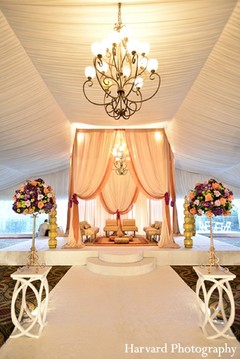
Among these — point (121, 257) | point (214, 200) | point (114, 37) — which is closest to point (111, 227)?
point (121, 257)

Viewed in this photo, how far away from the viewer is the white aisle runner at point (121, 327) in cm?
198

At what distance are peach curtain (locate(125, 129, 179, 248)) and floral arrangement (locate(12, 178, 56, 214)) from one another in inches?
138

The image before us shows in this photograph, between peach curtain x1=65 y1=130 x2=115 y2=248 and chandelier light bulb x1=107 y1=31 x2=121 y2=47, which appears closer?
chandelier light bulb x1=107 y1=31 x2=121 y2=47

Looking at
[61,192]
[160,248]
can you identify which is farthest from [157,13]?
[61,192]

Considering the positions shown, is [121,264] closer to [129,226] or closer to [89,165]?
[89,165]

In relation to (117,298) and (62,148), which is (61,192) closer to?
(62,148)

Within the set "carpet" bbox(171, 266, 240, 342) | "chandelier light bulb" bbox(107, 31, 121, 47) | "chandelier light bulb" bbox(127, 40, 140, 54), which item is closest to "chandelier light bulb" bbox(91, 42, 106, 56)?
"chandelier light bulb" bbox(107, 31, 121, 47)

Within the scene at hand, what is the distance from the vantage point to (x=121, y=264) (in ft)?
15.4

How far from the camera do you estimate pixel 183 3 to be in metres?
2.78

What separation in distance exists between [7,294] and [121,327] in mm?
2137

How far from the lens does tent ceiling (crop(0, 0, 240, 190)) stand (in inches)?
115

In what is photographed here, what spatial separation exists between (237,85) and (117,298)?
14.9 ft

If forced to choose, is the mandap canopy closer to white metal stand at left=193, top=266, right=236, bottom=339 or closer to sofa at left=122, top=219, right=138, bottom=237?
sofa at left=122, top=219, right=138, bottom=237

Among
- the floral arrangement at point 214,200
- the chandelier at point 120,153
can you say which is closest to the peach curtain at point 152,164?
the chandelier at point 120,153
